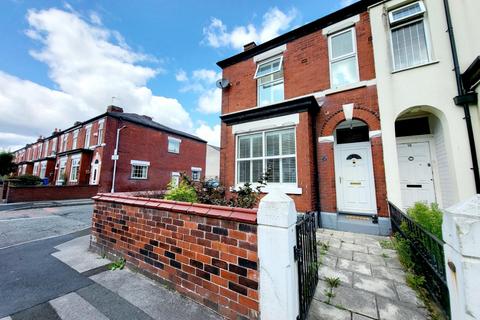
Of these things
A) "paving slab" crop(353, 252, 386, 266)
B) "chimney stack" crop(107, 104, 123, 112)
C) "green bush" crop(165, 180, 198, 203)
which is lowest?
"paving slab" crop(353, 252, 386, 266)

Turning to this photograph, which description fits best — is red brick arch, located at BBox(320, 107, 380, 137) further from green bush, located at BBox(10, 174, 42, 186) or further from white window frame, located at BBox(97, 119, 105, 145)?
green bush, located at BBox(10, 174, 42, 186)

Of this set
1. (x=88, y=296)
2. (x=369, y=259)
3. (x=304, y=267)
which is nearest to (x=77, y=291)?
(x=88, y=296)

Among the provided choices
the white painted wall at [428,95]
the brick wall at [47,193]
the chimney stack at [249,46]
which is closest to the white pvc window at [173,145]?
the brick wall at [47,193]

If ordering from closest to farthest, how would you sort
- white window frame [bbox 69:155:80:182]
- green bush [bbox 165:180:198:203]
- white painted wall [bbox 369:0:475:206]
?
1. green bush [bbox 165:180:198:203]
2. white painted wall [bbox 369:0:475:206]
3. white window frame [bbox 69:155:80:182]

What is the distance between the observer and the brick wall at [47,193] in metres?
12.5

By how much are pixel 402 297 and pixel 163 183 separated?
19.9m

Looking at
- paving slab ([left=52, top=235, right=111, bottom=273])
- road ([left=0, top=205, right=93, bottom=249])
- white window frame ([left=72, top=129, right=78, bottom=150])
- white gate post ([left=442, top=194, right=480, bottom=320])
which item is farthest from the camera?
white window frame ([left=72, top=129, right=78, bottom=150])

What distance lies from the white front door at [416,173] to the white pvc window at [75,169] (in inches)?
858

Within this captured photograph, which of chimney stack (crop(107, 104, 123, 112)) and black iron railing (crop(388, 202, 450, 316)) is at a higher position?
chimney stack (crop(107, 104, 123, 112))

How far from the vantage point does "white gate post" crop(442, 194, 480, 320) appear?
1312mm

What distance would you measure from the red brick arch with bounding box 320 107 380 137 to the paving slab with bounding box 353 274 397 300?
165 inches

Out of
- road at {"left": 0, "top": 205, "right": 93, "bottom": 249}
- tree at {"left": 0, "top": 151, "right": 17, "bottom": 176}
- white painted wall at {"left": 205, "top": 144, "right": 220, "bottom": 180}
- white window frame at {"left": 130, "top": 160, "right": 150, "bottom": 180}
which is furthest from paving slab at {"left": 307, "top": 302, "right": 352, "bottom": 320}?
tree at {"left": 0, "top": 151, "right": 17, "bottom": 176}

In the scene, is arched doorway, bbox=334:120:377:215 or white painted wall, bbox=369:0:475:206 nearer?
white painted wall, bbox=369:0:475:206

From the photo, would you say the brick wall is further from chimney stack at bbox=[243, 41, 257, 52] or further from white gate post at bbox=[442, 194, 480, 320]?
white gate post at bbox=[442, 194, 480, 320]
